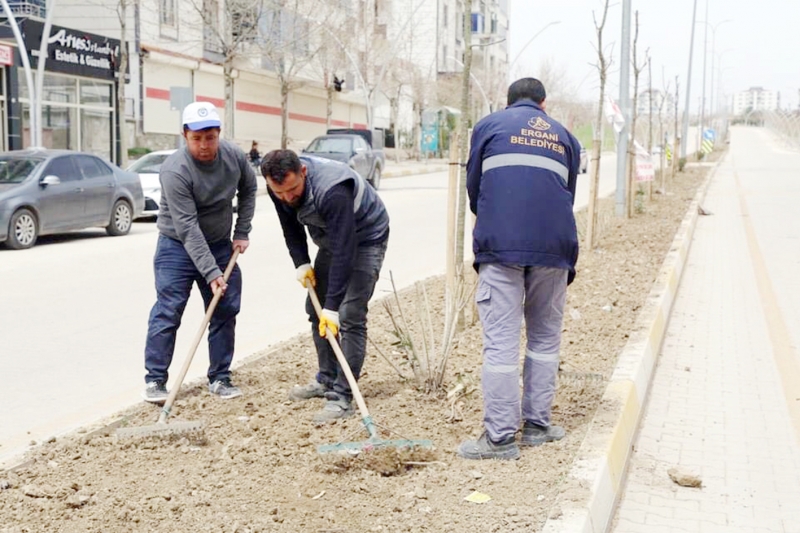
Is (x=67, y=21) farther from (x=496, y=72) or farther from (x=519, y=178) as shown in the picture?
(x=496, y=72)

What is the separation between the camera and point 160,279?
568 cm

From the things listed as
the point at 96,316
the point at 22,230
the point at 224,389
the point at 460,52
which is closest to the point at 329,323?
the point at 224,389

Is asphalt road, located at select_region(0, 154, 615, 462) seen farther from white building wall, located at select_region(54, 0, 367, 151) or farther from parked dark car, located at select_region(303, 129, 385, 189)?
white building wall, located at select_region(54, 0, 367, 151)

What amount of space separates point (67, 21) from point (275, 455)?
95.3 feet

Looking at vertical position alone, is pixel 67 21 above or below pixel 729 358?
above

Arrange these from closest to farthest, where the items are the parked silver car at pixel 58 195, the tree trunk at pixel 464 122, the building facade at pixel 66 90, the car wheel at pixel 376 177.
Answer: the tree trunk at pixel 464 122, the parked silver car at pixel 58 195, the building facade at pixel 66 90, the car wheel at pixel 376 177

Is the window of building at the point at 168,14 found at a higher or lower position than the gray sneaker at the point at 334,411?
higher

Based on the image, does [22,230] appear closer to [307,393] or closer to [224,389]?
[224,389]

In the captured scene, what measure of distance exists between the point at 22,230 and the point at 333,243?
10.2 metres

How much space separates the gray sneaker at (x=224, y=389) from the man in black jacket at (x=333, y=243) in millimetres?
369

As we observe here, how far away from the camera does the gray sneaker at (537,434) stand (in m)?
4.76

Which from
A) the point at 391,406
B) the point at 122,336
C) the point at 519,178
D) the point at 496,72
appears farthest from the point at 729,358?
the point at 496,72

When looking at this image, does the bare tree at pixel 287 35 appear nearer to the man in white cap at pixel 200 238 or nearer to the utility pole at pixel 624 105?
the utility pole at pixel 624 105

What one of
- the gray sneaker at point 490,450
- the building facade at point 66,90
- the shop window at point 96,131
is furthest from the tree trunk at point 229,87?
the gray sneaker at point 490,450
